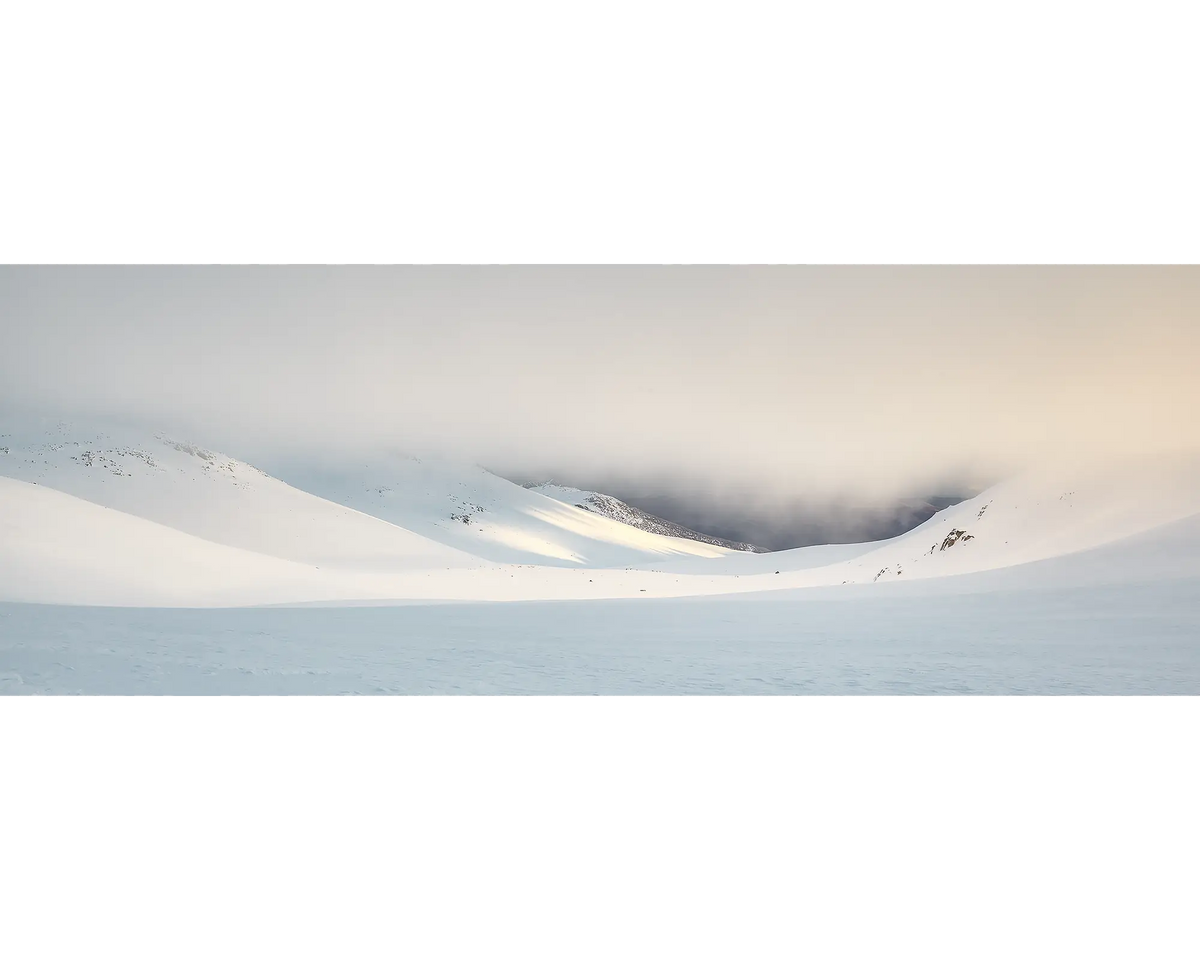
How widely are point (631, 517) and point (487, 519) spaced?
764 cm

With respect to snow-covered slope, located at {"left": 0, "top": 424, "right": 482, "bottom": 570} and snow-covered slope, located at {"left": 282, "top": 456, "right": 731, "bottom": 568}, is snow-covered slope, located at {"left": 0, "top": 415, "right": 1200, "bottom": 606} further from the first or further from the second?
snow-covered slope, located at {"left": 282, "top": 456, "right": 731, "bottom": 568}

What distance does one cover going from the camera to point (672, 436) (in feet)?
40.2

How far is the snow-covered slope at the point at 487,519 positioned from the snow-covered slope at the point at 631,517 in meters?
0.40

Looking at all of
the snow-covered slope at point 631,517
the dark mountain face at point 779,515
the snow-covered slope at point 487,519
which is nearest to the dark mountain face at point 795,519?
the dark mountain face at point 779,515

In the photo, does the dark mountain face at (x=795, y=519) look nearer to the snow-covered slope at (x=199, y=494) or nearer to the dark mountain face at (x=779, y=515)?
the dark mountain face at (x=779, y=515)

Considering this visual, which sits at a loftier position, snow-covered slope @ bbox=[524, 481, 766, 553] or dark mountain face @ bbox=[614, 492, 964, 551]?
snow-covered slope @ bbox=[524, 481, 766, 553]

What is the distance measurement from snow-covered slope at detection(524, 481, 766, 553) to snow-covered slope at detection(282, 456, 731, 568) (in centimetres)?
40

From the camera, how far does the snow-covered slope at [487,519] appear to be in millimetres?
23844

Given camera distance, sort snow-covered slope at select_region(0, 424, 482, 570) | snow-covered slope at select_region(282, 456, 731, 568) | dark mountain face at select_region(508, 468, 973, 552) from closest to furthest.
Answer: dark mountain face at select_region(508, 468, 973, 552), snow-covered slope at select_region(0, 424, 482, 570), snow-covered slope at select_region(282, 456, 731, 568)

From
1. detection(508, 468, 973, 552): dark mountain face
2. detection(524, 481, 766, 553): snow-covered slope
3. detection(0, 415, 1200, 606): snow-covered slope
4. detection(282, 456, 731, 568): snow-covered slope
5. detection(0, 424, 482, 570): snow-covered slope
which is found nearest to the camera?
detection(0, 415, 1200, 606): snow-covered slope

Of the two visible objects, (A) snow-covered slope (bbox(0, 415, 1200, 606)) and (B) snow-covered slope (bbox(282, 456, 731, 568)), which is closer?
(A) snow-covered slope (bbox(0, 415, 1200, 606))

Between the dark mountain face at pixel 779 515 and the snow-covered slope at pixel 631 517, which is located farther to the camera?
the snow-covered slope at pixel 631 517

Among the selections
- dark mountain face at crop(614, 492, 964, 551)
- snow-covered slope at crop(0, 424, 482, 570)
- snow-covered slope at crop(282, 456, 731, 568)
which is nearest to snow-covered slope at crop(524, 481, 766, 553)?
snow-covered slope at crop(282, 456, 731, 568)

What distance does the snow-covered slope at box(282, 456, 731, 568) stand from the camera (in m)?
23.8
